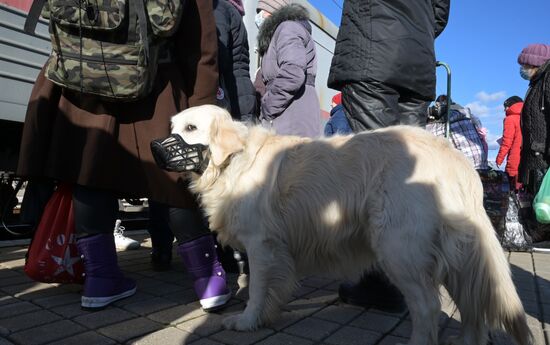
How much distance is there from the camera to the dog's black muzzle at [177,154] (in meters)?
2.34

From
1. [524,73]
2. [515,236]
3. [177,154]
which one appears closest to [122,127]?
[177,154]

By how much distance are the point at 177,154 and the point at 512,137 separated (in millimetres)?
6153

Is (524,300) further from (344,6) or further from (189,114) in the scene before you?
(189,114)

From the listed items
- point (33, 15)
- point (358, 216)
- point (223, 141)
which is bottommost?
point (358, 216)

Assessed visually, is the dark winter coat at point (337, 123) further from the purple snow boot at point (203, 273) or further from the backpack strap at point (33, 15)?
the backpack strap at point (33, 15)

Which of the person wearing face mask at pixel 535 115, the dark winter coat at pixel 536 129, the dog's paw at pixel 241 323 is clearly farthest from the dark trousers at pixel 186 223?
the dark winter coat at pixel 536 129

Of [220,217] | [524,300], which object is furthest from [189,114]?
[524,300]

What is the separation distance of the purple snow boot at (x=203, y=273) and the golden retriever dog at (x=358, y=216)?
19 cm

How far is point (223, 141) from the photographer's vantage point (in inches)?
98.3

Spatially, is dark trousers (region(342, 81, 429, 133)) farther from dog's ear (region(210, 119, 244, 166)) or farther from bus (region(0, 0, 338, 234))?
bus (region(0, 0, 338, 234))

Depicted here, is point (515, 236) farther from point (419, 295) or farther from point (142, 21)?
point (142, 21)

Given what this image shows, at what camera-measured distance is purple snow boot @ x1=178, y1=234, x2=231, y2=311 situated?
2.61 m

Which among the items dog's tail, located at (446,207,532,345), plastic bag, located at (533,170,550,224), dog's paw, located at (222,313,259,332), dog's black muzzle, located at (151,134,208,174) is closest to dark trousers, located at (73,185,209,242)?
dog's black muzzle, located at (151,134,208,174)

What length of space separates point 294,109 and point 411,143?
1.75m
